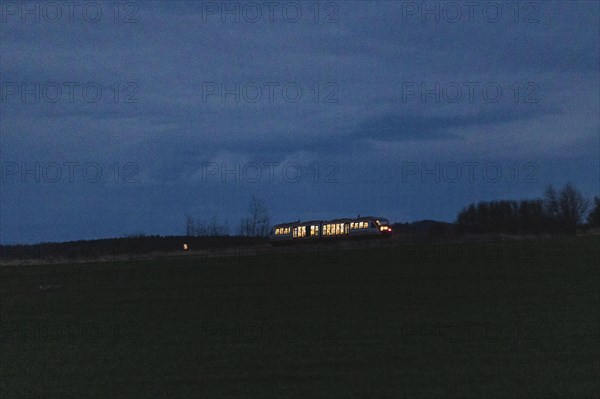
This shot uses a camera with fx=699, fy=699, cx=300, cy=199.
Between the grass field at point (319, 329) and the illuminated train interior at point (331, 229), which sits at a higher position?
the illuminated train interior at point (331, 229)

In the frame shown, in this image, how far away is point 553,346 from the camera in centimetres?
1634

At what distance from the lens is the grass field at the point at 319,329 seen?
13977 mm

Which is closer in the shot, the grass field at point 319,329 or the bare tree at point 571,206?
the grass field at point 319,329

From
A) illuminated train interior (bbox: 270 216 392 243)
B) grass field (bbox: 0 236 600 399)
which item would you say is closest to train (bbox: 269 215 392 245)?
illuminated train interior (bbox: 270 216 392 243)

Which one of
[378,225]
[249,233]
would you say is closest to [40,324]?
[378,225]

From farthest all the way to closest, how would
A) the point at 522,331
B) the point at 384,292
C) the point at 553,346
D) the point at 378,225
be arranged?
the point at 378,225, the point at 384,292, the point at 522,331, the point at 553,346

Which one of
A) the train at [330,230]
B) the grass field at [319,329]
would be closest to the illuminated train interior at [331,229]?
the train at [330,230]

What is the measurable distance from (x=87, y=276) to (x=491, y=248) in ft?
66.8

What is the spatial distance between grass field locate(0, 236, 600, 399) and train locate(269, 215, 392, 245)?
22941mm

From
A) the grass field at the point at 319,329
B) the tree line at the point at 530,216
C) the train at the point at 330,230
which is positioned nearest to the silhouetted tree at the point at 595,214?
the tree line at the point at 530,216

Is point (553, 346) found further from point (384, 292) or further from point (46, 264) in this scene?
point (46, 264)

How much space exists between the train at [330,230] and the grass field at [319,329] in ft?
75.3

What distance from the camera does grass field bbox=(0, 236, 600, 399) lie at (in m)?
14.0

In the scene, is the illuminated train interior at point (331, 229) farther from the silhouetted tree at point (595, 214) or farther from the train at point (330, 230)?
the silhouetted tree at point (595, 214)
